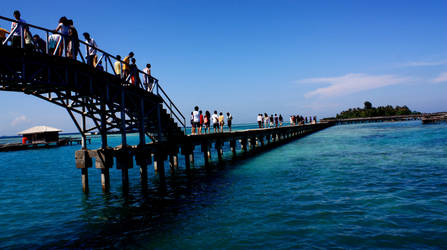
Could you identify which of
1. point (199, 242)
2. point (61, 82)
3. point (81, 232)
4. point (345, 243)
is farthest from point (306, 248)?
point (61, 82)

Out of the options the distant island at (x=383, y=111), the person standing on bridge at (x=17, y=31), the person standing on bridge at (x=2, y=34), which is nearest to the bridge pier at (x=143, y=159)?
the person standing on bridge at (x=17, y=31)

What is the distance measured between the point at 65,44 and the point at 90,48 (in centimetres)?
162

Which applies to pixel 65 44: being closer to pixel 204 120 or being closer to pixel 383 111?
pixel 204 120

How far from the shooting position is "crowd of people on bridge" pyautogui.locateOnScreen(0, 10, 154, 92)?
29.1 ft

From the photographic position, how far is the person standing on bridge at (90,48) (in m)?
11.4

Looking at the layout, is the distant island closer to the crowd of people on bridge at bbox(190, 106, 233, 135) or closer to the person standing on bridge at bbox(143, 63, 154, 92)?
the crowd of people on bridge at bbox(190, 106, 233, 135)

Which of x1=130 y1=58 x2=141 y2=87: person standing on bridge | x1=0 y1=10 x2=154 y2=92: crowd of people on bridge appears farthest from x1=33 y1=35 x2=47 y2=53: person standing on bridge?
x1=130 y1=58 x2=141 y2=87: person standing on bridge

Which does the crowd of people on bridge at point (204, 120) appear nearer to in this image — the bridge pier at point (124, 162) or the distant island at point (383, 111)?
the bridge pier at point (124, 162)

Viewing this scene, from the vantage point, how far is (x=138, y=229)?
27.6 feet

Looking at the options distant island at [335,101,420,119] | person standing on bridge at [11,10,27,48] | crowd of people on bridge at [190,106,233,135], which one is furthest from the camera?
distant island at [335,101,420,119]

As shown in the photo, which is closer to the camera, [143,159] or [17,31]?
[17,31]

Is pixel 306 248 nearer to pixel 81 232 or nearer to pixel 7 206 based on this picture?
pixel 81 232

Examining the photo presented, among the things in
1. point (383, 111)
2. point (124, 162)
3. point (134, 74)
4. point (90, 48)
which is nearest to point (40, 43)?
point (90, 48)

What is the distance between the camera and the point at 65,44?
33.8 feet
